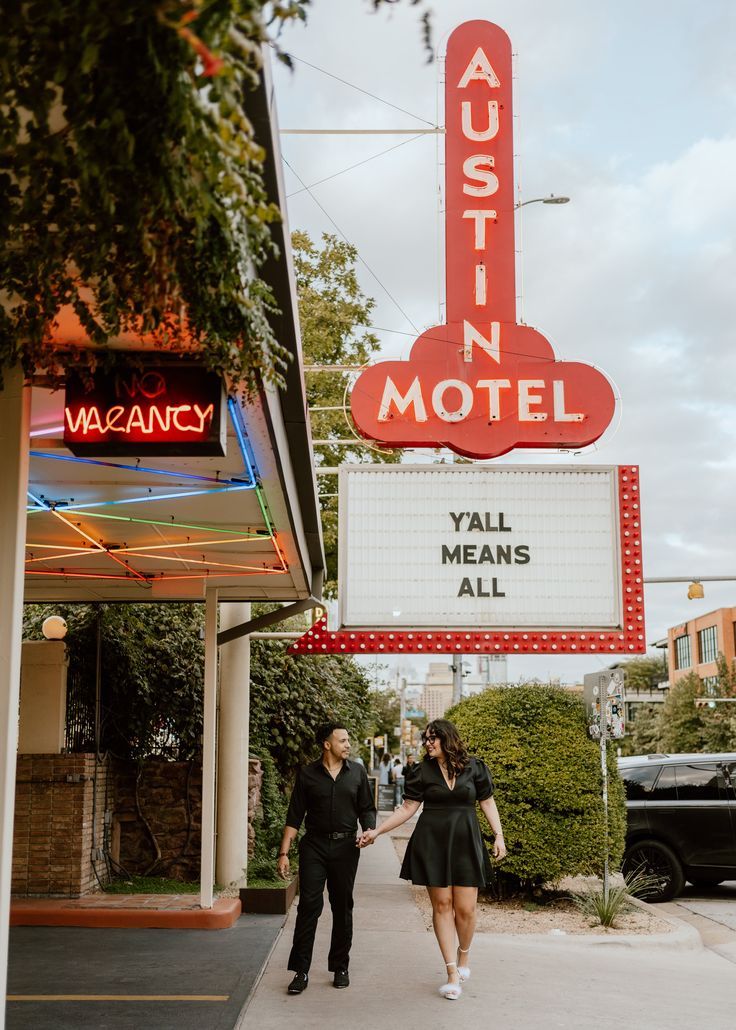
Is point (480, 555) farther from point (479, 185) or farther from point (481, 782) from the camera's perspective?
point (479, 185)

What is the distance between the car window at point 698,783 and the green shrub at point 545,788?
2176mm

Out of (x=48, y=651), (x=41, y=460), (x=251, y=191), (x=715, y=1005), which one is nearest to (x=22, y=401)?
(x=41, y=460)

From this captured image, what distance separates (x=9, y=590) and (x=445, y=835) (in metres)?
3.60

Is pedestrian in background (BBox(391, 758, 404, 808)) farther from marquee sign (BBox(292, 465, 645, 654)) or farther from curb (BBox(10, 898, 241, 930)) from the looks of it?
curb (BBox(10, 898, 241, 930))

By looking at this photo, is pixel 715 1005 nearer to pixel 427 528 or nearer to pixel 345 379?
pixel 427 528

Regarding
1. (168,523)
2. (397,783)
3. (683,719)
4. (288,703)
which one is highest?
(168,523)

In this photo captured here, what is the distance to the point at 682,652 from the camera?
8006cm

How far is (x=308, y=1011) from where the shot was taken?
6.77 meters

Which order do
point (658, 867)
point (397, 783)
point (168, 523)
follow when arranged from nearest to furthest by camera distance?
point (168, 523) < point (658, 867) < point (397, 783)

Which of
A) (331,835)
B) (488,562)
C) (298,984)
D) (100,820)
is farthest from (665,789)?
(298,984)

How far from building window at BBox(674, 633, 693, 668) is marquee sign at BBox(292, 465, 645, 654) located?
68.1 metres

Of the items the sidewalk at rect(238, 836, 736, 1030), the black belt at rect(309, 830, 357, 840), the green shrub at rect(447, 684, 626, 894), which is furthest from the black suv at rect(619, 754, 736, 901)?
the black belt at rect(309, 830, 357, 840)

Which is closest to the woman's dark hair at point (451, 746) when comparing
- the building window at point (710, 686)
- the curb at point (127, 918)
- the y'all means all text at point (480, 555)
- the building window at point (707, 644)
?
the curb at point (127, 918)

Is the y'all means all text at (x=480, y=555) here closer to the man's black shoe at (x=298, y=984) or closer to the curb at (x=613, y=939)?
the curb at (x=613, y=939)
